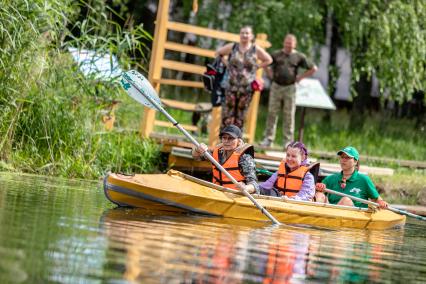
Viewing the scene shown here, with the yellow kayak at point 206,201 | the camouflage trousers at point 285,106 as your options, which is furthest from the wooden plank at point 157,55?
the yellow kayak at point 206,201

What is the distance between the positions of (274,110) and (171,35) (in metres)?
13.2

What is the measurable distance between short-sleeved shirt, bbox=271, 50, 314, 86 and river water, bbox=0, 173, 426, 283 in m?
5.65

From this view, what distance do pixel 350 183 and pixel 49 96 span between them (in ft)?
13.1

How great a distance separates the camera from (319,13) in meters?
25.0

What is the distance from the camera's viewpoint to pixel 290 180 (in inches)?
540

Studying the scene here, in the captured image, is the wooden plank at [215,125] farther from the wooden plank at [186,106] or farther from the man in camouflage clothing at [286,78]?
the man in camouflage clothing at [286,78]

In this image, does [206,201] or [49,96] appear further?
[49,96]

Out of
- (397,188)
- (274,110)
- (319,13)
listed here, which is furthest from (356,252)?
(319,13)

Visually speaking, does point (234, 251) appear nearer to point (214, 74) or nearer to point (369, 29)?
point (214, 74)

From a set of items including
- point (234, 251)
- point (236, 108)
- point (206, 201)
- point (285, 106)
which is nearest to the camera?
point (234, 251)

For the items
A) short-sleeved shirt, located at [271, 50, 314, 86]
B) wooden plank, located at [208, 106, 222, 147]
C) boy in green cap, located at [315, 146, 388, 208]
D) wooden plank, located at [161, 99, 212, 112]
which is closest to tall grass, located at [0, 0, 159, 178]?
wooden plank, located at [208, 106, 222, 147]

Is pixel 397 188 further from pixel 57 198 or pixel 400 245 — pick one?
pixel 57 198

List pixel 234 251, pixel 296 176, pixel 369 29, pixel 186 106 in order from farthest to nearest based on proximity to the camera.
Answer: pixel 369 29, pixel 186 106, pixel 296 176, pixel 234 251

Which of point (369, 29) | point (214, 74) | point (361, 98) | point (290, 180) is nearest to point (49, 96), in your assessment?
point (214, 74)
